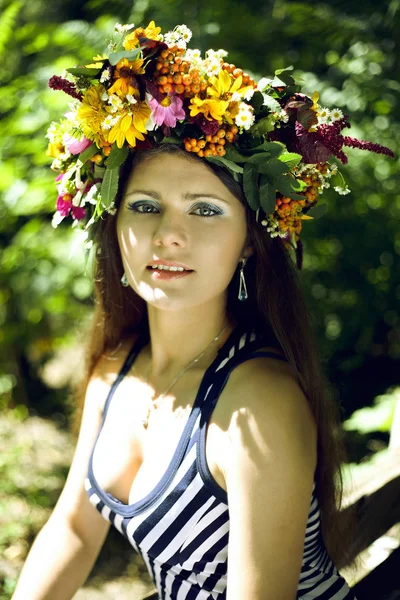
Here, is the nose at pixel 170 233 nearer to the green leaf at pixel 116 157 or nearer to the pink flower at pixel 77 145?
the green leaf at pixel 116 157

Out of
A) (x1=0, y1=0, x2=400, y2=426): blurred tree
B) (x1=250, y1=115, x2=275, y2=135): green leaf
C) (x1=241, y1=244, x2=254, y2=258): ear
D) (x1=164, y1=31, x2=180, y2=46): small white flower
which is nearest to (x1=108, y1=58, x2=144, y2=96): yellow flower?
(x1=164, y1=31, x2=180, y2=46): small white flower

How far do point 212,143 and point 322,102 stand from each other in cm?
145

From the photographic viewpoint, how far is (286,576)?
1680 mm

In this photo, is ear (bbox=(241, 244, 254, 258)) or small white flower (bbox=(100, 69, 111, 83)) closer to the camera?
small white flower (bbox=(100, 69, 111, 83))

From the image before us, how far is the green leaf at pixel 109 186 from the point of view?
1.86m

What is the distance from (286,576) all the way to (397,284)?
2.68 m

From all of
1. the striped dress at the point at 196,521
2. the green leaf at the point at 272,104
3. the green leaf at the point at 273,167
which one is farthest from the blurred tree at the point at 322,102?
the striped dress at the point at 196,521

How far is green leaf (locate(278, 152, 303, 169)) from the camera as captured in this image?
1742mm

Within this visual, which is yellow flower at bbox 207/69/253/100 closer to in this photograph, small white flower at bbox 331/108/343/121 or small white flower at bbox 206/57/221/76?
small white flower at bbox 206/57/221/76

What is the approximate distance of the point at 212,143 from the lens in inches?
68.5

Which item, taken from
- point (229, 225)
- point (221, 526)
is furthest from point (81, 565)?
point (229, 225)

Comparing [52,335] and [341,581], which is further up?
[341,581]

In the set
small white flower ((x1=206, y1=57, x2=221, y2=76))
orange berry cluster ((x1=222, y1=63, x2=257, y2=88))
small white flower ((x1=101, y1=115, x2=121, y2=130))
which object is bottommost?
orange berry cluster ((x1=222, y1=63, x2=257, y2=88))

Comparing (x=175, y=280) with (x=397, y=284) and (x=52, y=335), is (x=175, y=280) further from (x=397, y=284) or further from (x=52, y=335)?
(x=52, y=335)
